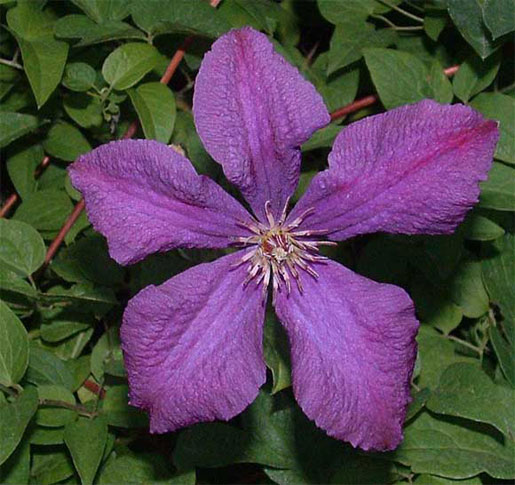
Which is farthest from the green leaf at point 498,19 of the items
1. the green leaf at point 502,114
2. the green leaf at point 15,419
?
the green leaf at point 15,419

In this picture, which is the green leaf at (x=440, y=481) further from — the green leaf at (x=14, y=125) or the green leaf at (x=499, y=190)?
the green leaf at (x=14, y=125)

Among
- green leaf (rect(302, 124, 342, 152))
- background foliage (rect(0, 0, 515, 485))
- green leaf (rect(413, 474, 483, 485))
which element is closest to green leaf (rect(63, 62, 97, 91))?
background foliage (rect(0, 0, 515, 485))

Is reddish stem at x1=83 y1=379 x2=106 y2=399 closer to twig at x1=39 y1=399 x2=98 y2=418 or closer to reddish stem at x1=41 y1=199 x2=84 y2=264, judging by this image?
twig at x1=39 y1=399 x2=98 y2=418

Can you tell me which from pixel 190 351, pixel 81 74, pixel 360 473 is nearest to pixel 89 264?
pixel 81 74

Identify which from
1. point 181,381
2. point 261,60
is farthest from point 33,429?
point 261,60

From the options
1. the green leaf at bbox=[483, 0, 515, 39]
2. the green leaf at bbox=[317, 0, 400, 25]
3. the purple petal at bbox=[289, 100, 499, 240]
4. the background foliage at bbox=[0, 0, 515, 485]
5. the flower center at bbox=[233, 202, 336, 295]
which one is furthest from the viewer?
the green leaf at bbox=[317, 0, 400, 25]

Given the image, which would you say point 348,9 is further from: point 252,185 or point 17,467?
point 17,467
